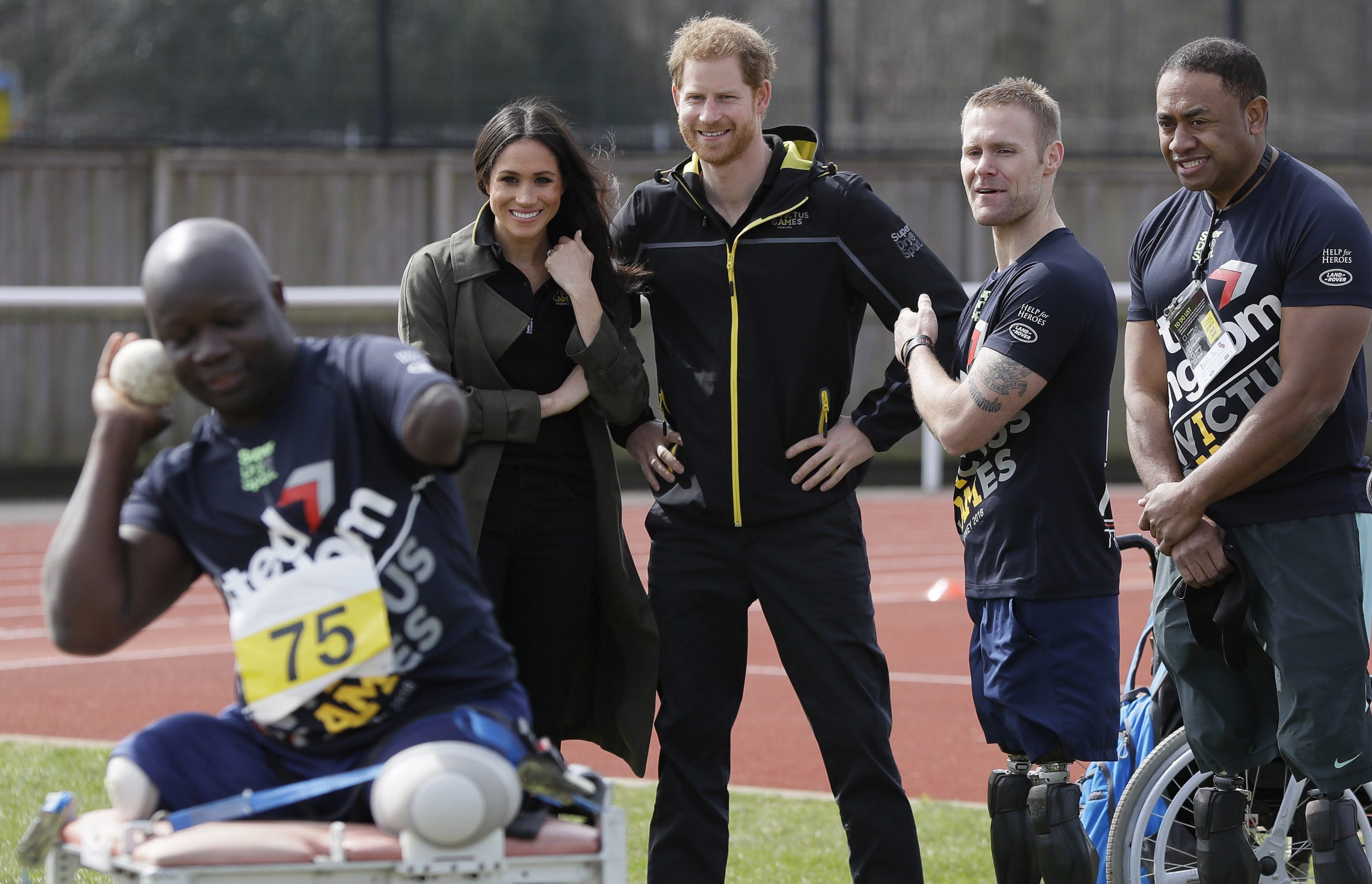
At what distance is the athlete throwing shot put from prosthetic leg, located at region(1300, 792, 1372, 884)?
6.44 ft

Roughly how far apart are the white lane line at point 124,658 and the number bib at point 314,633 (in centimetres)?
645

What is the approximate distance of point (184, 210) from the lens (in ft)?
58.0

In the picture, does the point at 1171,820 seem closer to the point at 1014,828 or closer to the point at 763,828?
the point at 1014,828

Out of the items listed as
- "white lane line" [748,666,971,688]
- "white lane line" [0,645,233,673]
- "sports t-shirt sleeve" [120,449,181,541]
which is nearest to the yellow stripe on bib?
"sports t-shirt sleeve" [120,449,181,541]

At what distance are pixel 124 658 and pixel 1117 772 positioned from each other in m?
6.41

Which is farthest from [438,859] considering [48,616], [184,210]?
[184,210]

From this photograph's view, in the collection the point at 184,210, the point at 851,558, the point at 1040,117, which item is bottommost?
the point at 851,558

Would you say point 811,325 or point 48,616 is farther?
point 811,325

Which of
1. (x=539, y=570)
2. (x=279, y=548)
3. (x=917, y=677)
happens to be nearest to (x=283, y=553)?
(x=279, y=548)

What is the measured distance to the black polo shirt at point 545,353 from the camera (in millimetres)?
3910

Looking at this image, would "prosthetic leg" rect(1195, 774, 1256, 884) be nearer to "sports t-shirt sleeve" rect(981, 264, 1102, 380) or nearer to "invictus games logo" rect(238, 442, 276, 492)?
"sports t-shirt sleeve" rect(981, 264, 1102, 380)

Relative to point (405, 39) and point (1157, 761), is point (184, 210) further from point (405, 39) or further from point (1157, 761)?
point (1157, 761)

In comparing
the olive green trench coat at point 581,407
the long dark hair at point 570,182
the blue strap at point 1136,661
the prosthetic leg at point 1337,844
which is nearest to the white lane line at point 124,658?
the olive green trench coat at point 581,407

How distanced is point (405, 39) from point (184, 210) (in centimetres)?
339
